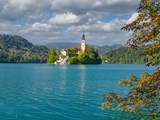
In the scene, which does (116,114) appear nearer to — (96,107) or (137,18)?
(96,107)

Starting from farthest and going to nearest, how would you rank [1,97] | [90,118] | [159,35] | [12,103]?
[1,97] < [12,103] < [90,118] < [159,35]

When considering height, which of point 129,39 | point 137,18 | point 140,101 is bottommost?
point 140,101

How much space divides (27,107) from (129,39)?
68.4ft

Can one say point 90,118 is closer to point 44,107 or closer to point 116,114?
point 116,114

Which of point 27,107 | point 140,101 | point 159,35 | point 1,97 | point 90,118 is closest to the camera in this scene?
point 159,35

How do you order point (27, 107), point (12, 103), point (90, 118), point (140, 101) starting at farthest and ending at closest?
point (12, 103)
point (27, 107)
point (90, 118)
point (140, 101)

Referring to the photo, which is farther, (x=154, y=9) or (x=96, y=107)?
(x=96, y=107)

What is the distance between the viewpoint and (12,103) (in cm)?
3806

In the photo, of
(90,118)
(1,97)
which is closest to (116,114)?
(90,118)

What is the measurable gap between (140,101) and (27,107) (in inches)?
814

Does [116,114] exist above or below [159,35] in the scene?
below

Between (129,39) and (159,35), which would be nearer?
(159,35)

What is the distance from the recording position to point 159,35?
53.2 feet

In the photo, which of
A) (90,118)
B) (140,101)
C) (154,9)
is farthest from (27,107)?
(154,9)
